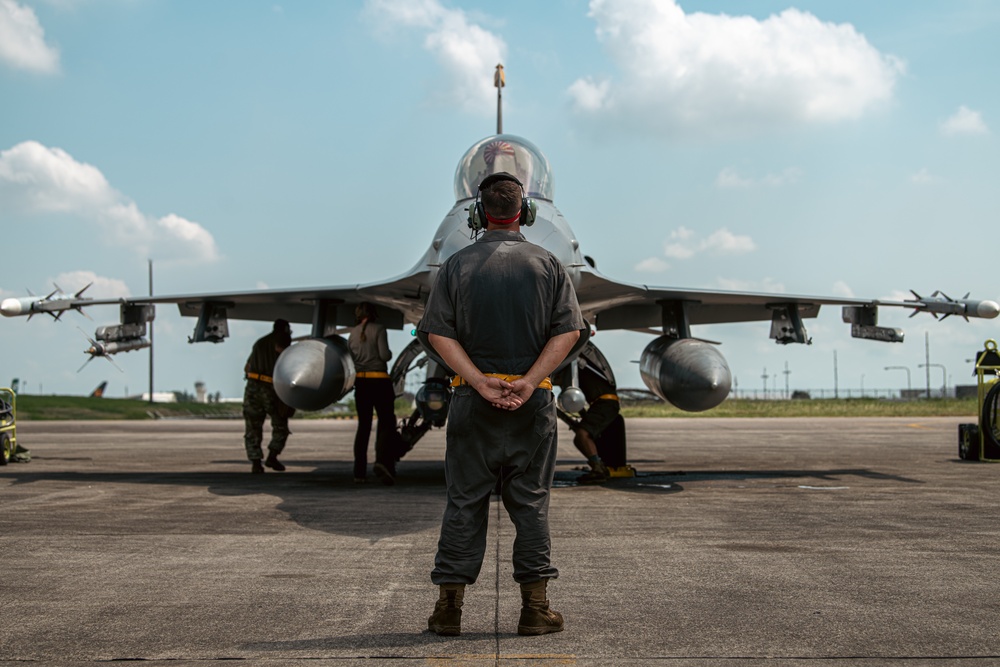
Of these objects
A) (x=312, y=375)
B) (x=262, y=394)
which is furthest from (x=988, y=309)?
(x=262, y=394)

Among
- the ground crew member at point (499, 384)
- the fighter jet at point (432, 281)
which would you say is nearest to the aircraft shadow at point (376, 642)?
the ground crew member at point (499, 384)

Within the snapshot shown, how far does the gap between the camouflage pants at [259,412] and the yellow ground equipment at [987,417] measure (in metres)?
10.8

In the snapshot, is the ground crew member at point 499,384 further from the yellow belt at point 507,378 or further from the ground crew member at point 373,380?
the ground crew member at point 373,380

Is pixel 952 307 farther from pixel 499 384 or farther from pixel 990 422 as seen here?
pixel 499 384

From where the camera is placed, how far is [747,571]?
560 cm

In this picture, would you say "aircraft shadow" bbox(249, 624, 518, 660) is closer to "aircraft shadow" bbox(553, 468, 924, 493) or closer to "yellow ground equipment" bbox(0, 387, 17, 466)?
"aircraft shadow" bbox(553, 468, 924, 493)

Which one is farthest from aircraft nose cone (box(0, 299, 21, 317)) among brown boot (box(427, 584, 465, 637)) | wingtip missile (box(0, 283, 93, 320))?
brown boot (box(427, 584, 465, 637))

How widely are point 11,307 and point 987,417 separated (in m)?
14.8

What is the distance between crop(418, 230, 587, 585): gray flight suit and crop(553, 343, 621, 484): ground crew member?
7.16m

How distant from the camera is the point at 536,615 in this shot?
4215 millimetres

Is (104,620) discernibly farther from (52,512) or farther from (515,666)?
(52,512)

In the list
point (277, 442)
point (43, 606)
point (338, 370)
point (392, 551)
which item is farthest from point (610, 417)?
point (43, 606)

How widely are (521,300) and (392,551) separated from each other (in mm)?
2658

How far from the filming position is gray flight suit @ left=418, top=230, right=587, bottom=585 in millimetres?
4414
